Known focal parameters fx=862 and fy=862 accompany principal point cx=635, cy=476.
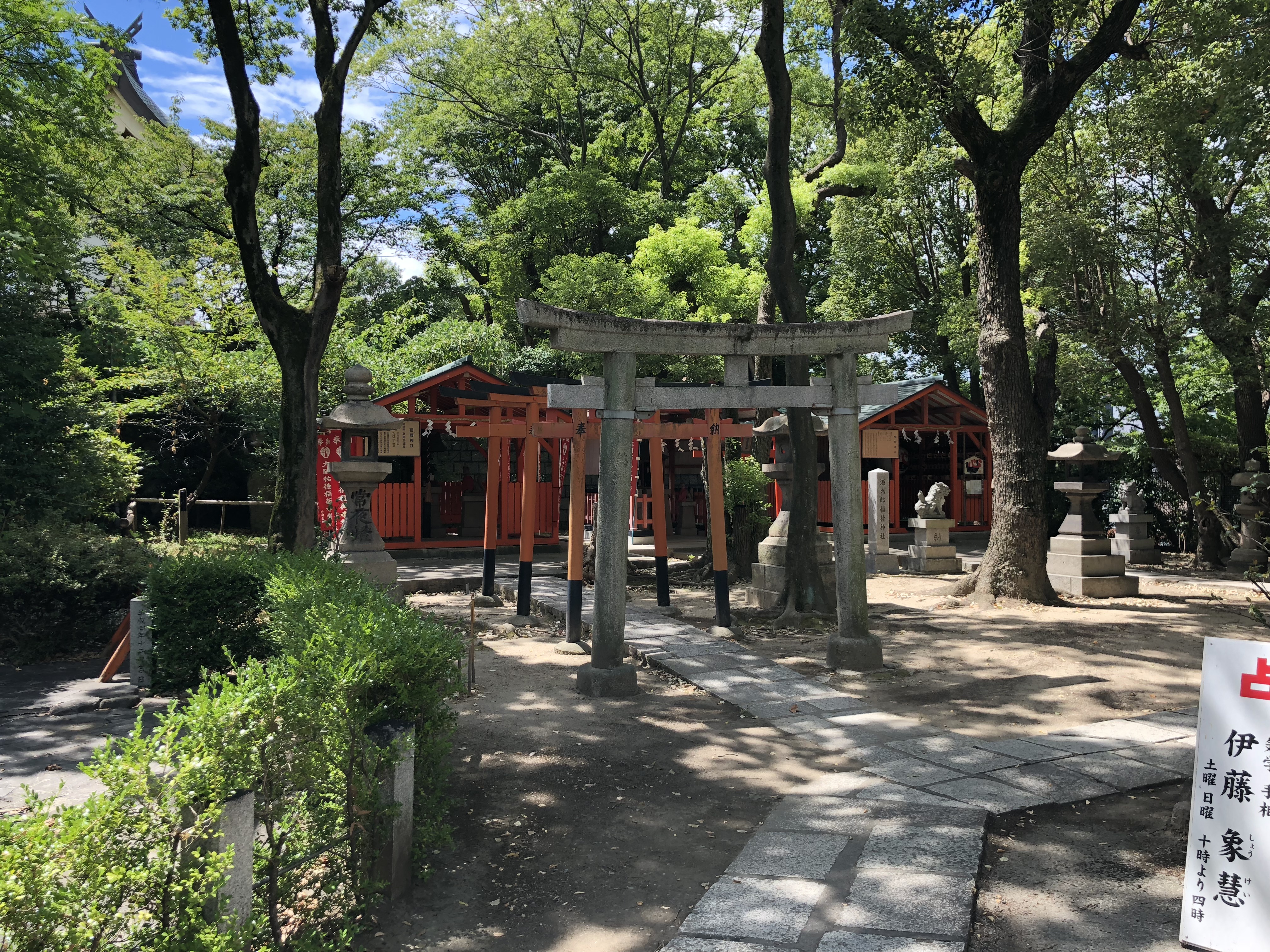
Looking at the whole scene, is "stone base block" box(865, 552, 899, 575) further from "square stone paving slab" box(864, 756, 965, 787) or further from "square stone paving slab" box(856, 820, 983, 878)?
"square stone paving slab" box(856, 820, 983, 878)

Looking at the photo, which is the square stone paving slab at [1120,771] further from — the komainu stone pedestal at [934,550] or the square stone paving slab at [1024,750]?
the komainu stone pedestal at [934,550]

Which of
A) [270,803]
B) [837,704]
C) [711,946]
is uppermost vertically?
[270,803]

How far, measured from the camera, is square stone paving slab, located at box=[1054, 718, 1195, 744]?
5734 mm

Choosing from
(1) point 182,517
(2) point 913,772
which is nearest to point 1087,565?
(2) point 913,772

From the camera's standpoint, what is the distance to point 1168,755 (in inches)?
212

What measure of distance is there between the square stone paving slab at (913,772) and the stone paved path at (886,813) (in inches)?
0.4

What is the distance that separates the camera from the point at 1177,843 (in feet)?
13.2

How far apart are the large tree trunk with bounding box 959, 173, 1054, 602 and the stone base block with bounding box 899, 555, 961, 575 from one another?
14.1ft

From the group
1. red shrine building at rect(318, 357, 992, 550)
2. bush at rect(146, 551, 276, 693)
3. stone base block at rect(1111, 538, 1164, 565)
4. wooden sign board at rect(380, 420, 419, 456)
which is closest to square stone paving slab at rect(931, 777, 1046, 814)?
bush at rect(146, 551, 276, 693)

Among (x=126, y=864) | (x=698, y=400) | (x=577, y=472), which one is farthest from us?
(x=577, y=472)

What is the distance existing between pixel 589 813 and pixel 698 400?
408 cm

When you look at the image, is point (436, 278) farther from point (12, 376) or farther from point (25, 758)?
point (25, 758)

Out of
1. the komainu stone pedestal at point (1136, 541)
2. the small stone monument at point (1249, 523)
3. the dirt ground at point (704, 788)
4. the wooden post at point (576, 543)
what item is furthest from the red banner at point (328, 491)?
the small stone monument at point (1249, 523)

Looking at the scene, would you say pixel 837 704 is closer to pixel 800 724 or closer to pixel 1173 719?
pixel 800 724
